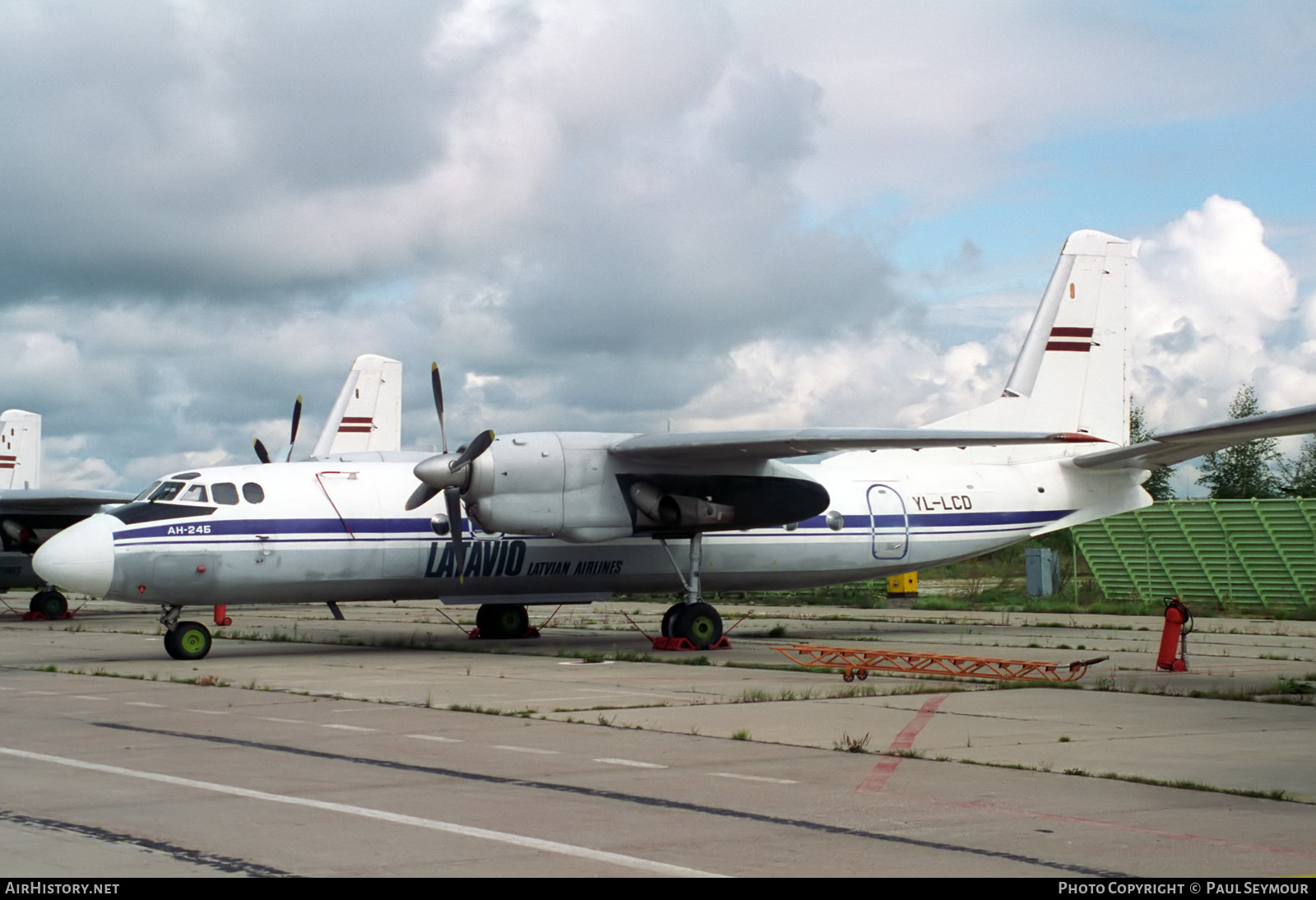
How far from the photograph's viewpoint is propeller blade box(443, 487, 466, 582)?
21.9 metres

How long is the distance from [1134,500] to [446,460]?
1437 cm

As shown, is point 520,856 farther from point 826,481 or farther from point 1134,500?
point 1134,500

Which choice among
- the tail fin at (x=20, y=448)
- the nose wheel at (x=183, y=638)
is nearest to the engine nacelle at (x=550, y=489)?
the nose wheel at (x=183, y=638)

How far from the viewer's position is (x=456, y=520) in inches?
865

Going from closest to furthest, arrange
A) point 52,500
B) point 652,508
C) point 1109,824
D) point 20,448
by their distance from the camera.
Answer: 1. point 1109,824
2. point 652,508
3. point 52,500
4. point 20,448

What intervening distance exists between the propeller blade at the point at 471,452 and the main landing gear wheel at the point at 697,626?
4693 millimetres

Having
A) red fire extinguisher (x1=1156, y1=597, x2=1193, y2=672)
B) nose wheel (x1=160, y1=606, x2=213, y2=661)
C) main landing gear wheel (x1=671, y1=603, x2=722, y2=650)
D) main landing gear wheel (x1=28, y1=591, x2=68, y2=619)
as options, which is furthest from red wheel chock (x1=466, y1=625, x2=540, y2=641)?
main landing gear wheel (x1=28, y1=591, x2=68, y2=619)

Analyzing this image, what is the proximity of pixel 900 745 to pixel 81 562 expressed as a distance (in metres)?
13.5

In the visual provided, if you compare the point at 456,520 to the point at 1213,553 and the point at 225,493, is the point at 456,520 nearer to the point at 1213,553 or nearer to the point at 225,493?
the point at 225,493

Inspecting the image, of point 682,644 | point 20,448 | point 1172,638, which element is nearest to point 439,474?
point 682,644

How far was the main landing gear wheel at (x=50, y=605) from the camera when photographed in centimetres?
3666

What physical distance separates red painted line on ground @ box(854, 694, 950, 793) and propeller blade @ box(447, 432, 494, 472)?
867 centimetres

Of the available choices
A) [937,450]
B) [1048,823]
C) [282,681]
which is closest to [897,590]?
[937,450]

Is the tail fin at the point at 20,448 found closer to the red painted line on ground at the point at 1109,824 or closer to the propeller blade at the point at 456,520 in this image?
the propeller blade at the point at 456,520
